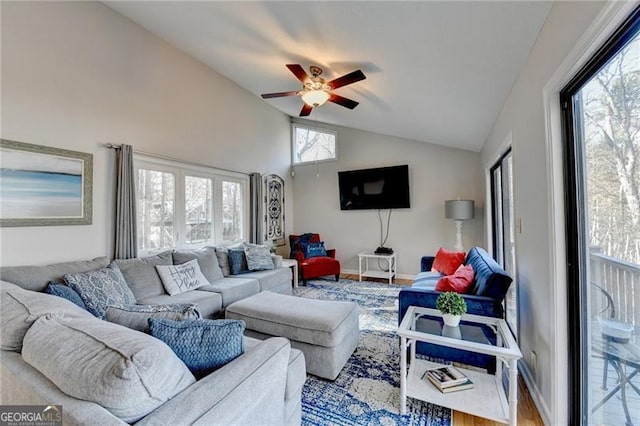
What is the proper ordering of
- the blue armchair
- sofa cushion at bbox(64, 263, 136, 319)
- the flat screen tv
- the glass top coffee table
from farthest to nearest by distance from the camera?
1. the flat screen tv
2. sofa cushion at bbox(64, 263, 136, 319)
3. the blue armchair
4. the glass top coffee table

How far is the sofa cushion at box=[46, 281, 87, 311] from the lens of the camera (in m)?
2.14

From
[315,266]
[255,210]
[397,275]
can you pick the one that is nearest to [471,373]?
[315,266]

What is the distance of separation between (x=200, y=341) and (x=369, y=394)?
55.7 inches

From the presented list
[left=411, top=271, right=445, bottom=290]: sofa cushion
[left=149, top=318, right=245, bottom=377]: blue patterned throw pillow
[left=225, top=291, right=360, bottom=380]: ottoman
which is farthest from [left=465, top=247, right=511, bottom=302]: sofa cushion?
[left=149, top=318, right=245, bottom=377]: blue patterned throw pillow

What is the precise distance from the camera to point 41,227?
8.29ft

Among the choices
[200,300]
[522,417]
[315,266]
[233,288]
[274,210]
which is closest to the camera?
[522,417]

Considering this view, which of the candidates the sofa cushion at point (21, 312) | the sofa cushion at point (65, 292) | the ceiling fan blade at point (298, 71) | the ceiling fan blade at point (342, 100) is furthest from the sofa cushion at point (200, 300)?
the ceiling fan blade at point (342, 100)

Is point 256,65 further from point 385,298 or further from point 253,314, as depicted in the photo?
point 385,298

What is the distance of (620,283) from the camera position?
3.82 feet

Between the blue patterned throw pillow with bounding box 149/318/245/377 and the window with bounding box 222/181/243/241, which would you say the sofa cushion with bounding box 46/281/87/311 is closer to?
the blue patterned throw pillow with bounding box 149/318/245/377

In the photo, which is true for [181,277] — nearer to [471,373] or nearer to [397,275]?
[471,373]

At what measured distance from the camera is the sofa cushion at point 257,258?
4043 millimetres

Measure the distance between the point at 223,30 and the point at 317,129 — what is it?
3256 mm

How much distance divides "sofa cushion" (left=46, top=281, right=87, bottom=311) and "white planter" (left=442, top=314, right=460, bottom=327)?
9.15 feet
